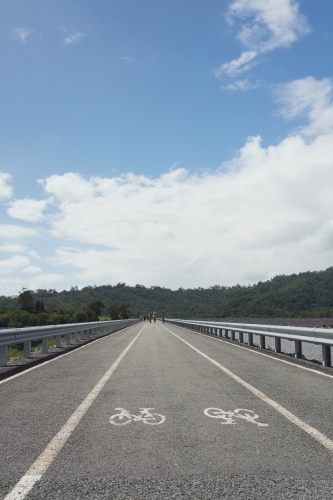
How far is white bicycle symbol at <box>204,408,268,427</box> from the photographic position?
21.3 feet

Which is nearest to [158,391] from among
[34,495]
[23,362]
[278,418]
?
[278,418]

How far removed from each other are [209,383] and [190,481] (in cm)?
555

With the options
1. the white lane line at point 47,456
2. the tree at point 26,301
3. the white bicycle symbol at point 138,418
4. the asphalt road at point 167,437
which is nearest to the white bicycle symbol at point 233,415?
the asphalt road at point 167,437

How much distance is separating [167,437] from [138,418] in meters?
1.06

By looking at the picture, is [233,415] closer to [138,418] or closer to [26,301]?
[138,418]

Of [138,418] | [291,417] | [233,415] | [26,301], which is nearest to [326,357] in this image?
[291,417]

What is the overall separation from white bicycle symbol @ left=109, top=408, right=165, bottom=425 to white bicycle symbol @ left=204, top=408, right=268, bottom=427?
0.75 m

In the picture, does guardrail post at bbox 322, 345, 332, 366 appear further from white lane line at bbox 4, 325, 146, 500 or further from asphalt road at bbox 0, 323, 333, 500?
white lane line at bbox 4, 325, 146, 500

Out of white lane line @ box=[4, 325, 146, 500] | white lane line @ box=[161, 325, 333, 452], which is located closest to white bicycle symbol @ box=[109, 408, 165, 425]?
white lane line @ box=[4, 325, 146, 500]

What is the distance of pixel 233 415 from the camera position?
6902 mm

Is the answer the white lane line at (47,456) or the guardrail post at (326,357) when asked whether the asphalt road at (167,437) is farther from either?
the guardrail post at (326,357)

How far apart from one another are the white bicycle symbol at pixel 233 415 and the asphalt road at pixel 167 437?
15 mm

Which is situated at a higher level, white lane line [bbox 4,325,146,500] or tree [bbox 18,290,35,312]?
tree [bbox 18,290,35,312]

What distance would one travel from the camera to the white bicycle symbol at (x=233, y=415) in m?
6.51
